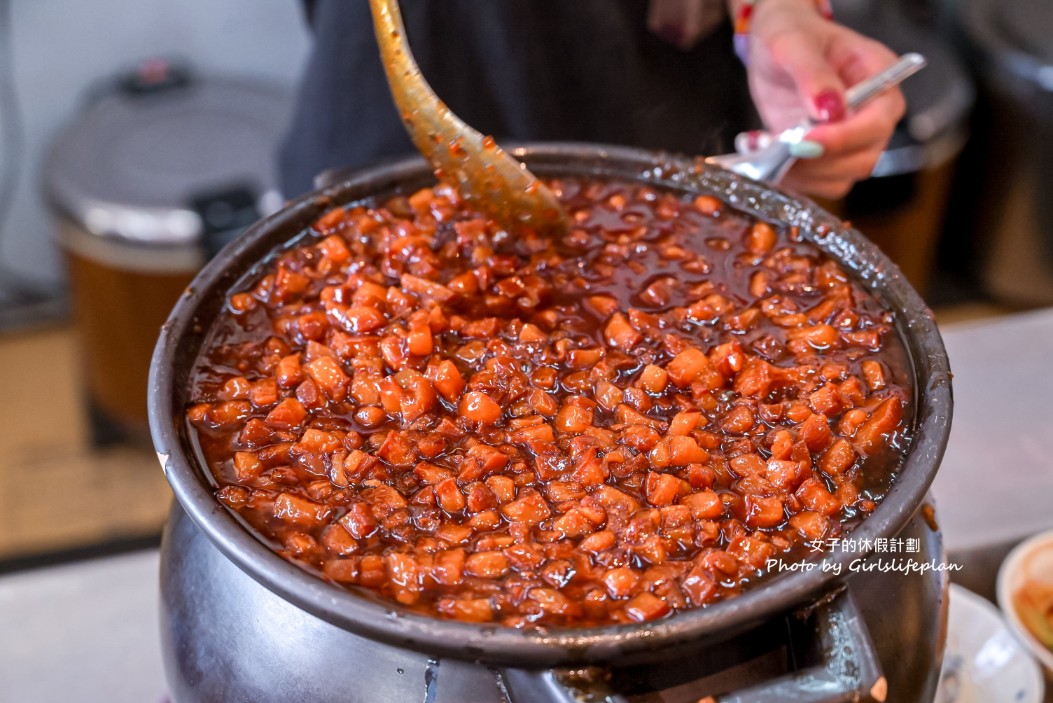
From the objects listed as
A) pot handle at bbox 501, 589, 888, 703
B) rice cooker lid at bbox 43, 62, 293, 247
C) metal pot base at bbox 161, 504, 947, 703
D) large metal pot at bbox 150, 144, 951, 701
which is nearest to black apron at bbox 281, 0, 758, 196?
rice cooker lid at bbox 43, 62, 293, 247

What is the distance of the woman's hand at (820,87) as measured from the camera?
1.94 m

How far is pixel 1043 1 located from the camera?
4.00 meters

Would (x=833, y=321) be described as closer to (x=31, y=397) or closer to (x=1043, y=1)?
(x=1043, y=1)

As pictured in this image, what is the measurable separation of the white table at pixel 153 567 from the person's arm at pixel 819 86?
0.67 m

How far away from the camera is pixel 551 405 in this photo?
4.60ft

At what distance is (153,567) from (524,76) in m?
1.42

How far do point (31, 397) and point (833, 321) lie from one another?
3784mm

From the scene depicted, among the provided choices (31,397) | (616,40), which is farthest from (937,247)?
(31,397)

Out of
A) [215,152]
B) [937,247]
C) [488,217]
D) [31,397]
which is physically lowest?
[31,397]

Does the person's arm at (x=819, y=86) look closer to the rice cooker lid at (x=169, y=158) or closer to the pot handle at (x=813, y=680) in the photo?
the pot handle at (x=813, y=680)

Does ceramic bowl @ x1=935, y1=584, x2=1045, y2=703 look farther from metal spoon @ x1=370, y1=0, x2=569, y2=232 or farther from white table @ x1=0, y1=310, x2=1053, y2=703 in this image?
metal spoon @ x1=370, y1=0, x2=569, y2=232

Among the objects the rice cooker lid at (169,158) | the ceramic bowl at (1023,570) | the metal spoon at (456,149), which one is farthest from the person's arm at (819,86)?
the rice cooker lid at (169,158)

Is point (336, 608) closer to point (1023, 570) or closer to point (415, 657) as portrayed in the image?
point (415, 657)

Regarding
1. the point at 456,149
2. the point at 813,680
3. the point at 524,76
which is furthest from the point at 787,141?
the point at 813,680
